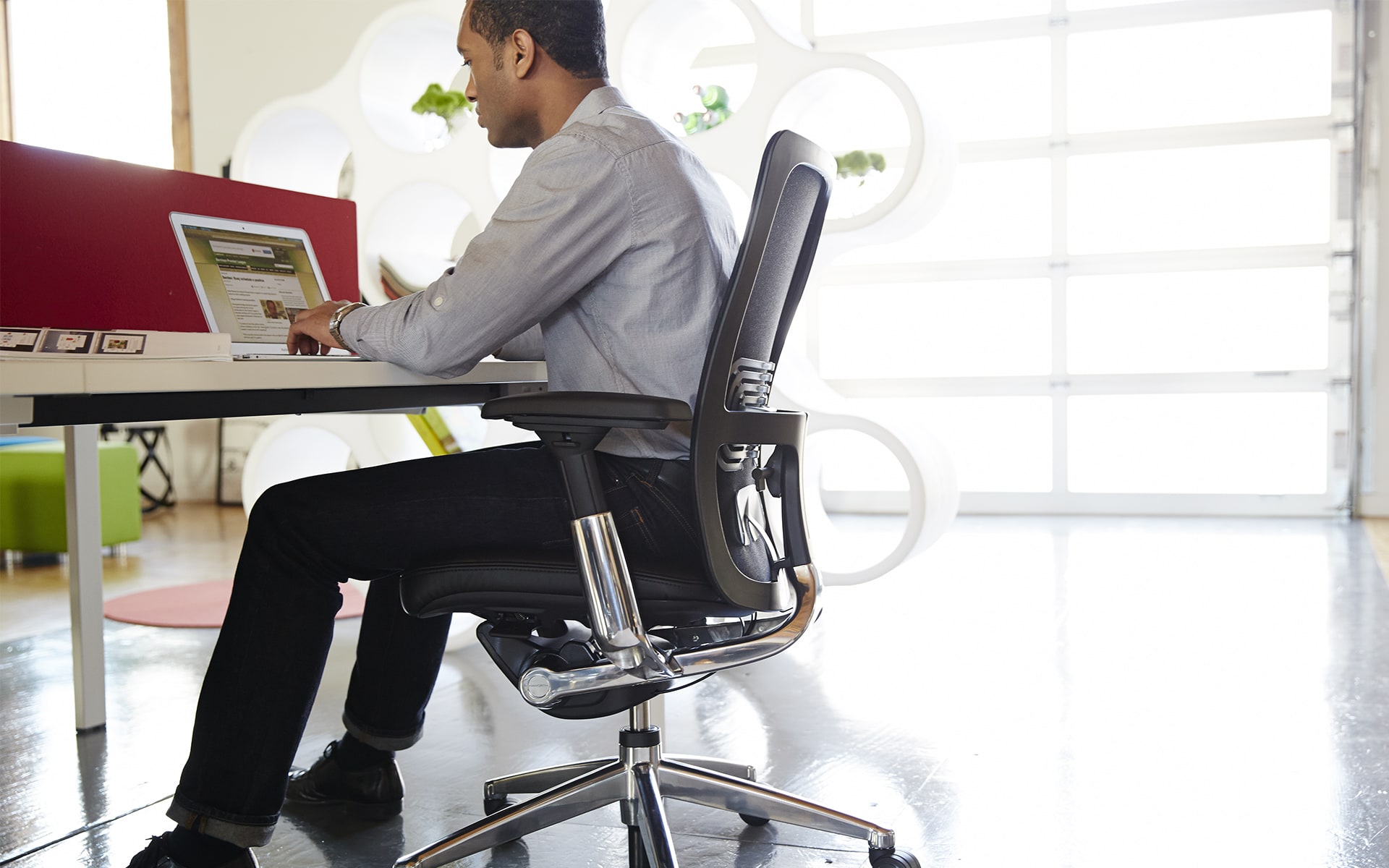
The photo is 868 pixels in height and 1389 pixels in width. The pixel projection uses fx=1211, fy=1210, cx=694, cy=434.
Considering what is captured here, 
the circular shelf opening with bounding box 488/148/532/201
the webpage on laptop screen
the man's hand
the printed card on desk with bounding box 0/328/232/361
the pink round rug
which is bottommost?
the pink round rug

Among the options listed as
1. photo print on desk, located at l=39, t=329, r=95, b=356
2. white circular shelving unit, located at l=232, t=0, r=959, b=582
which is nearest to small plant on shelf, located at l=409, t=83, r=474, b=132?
white circular shelving unit, located at l=232, t=0, r=959, b=582

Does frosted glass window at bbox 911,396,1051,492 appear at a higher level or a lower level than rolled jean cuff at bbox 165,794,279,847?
higher

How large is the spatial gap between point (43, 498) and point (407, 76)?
218cm

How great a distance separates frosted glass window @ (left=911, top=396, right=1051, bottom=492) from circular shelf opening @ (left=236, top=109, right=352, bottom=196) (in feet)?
9.57

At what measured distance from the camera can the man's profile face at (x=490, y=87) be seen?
5.21 feet

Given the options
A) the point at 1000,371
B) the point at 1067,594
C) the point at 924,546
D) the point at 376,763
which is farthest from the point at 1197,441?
the point at 376,763

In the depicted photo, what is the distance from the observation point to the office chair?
1.26 meters

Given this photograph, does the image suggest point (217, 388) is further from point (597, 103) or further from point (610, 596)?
point (597, 103)

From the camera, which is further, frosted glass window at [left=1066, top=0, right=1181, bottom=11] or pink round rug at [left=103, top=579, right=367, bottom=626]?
frosted glass window at [left=1066, top=0, right=1181, bottom=11]

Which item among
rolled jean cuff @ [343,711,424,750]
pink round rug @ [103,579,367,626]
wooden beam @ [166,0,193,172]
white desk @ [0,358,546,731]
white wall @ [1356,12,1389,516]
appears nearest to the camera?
white desk @ [0,358,546,731]

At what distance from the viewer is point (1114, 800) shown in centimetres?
193

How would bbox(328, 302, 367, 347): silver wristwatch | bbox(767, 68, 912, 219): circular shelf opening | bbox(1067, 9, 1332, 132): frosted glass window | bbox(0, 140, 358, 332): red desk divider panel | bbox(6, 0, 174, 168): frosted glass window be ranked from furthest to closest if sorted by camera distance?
bbox(6, 0, 174, 168): frosted glass window < bbox(1067, 9, 1332, 132): frosted glass window < bbox(767, 68, 912, 219): circular shelf opening < bbox(0, 140, 358, 332): red desk divider panel < bbox(328, 302, 367, 347): silver wristwatch

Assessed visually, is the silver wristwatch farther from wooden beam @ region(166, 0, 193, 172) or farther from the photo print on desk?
wooden beam @ region(166, 0, 193, 172)

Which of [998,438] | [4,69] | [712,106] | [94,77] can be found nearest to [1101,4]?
[998,438]
